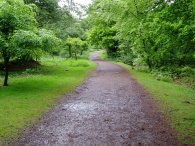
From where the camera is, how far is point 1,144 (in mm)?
7613

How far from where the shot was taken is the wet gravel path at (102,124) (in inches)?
309

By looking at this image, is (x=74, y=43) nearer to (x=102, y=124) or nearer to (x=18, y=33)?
(x=18, y=33)

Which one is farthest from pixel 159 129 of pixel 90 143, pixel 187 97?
pixel 187 97

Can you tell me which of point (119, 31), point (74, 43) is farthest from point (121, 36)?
point (74, 43)

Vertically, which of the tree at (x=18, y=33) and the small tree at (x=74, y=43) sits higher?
the tree at (x=18, y=33)

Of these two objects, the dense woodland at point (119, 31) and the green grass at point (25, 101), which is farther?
the dense woodland at point (119, 31)

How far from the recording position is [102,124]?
9.47 meters

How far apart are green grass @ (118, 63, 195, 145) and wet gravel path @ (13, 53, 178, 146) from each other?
1.25ft

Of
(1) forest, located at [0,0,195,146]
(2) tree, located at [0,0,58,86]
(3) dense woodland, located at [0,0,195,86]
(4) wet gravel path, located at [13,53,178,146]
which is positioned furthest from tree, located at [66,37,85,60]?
(4) wet gravel path, located at [13,53,178,146]

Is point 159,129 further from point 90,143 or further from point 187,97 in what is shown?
point 187,97

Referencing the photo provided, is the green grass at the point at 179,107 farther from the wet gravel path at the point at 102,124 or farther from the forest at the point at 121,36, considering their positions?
the wet gravel path at the point at 102,124

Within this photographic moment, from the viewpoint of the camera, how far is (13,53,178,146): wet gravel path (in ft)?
25.7

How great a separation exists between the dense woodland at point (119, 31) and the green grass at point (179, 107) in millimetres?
2463

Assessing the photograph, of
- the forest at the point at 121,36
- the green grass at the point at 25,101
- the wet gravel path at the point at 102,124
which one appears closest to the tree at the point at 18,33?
the forest at the point at 121,36
